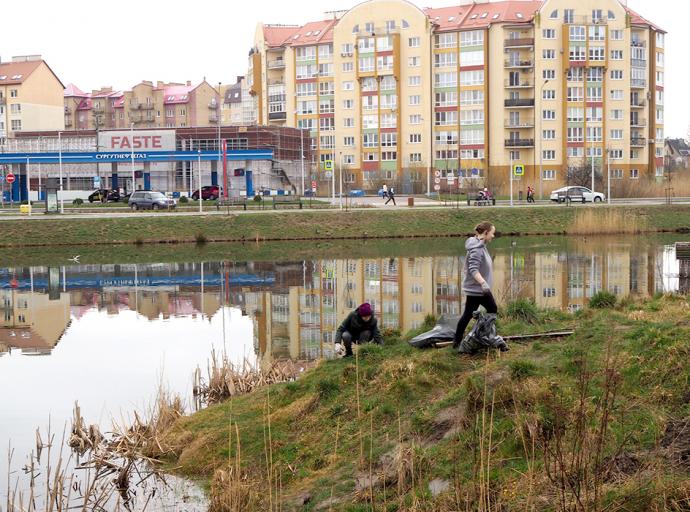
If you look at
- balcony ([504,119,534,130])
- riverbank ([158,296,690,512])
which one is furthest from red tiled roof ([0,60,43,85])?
riverbank ([158,296,690,512])

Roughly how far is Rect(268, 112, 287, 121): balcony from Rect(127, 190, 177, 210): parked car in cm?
5246

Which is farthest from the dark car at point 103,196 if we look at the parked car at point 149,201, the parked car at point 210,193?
the parked car at point 149,201

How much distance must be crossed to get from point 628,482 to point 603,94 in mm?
106684

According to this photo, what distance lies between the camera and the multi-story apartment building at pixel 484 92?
110 meters

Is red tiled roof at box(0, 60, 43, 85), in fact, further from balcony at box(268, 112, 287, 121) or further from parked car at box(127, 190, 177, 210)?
parked car at box(127, 190, 177, 210)

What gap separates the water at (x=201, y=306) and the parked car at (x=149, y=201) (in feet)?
90.7

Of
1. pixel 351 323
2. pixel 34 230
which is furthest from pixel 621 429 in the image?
pixel 34 230

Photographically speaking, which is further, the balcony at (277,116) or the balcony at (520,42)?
the balcony at (277,116)

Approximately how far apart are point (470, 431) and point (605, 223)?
2004 inches

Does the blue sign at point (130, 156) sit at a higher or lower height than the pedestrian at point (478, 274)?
higher

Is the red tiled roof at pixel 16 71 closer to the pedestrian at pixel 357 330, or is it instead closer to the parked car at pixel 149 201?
the parked car at pixel 149 201

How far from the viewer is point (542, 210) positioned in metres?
63.3

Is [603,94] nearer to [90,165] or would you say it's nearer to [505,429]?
[90,165]

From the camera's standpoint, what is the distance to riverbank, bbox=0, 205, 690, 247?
5853cm
